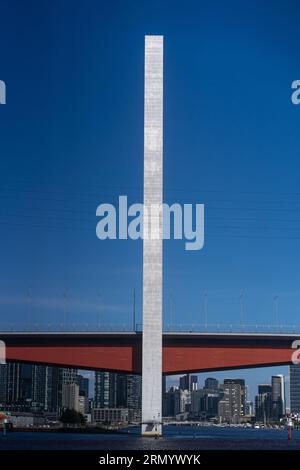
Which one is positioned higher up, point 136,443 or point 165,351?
point 165,351

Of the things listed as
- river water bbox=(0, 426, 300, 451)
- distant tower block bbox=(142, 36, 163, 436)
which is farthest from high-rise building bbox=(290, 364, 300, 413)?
distant tower block bbox=(142, 36, 163, 436)

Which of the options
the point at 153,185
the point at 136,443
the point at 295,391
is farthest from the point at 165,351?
the point at 295,391

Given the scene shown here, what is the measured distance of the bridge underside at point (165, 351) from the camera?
57.6 metres

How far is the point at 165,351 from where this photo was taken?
58.2 metres

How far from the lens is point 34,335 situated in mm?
57125

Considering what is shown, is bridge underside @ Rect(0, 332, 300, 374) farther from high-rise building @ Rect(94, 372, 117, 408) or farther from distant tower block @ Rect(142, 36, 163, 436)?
high-rise building @ Rect(94, 372, 117, 408)

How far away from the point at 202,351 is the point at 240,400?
114 m

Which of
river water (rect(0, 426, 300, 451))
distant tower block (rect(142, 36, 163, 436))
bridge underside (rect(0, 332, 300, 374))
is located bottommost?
river water (rect(0, 426, 300, 451))

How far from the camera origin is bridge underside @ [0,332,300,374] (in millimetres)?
57562

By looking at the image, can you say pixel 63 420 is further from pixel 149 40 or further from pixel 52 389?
pixel 149 40

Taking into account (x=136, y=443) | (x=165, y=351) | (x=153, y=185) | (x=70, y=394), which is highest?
(x=153, y=185)

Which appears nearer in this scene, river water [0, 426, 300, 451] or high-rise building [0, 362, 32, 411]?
river water [0, 426, 300, 451]

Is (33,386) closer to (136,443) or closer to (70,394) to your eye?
(70,394)

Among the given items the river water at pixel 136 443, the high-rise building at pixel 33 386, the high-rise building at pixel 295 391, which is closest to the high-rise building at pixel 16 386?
the high-rise building at pixel 33 386
